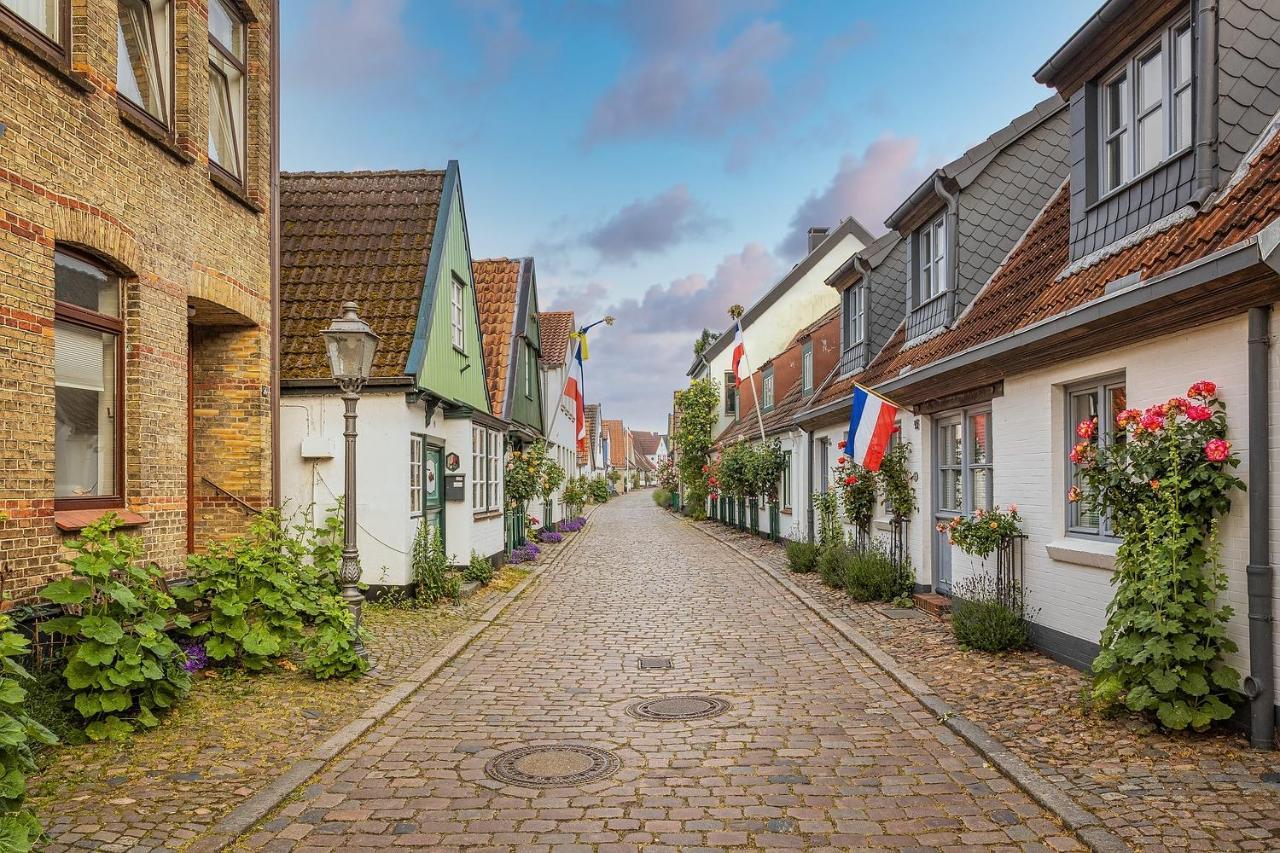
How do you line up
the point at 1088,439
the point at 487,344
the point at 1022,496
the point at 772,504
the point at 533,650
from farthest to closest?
1. the point at 772,504
2. the point at 487,344
3. the point at 533,650
4. the point at 1022,496
5. the point at 1088,439

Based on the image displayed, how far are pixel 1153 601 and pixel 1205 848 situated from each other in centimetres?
193

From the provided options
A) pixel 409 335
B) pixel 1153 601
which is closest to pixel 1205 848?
pixel 1153 601

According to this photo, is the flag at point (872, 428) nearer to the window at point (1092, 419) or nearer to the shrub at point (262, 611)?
the window at point (1092, 419)

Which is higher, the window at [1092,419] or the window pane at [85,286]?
the window pane at [85,286]

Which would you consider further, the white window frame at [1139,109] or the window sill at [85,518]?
the white window frame at [1139,109]

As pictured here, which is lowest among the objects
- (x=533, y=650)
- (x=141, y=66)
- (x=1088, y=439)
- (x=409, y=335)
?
(x=533, y=650)

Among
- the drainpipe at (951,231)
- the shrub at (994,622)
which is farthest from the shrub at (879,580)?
the drainpipe at (951,231)

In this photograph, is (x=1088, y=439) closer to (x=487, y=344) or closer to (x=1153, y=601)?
(x=1153, y=601)

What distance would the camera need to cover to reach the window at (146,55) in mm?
8242

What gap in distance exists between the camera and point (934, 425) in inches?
477

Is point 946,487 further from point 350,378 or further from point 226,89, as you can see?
point 226,89

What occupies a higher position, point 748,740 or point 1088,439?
point 1088,439

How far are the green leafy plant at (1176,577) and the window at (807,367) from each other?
50.0ft

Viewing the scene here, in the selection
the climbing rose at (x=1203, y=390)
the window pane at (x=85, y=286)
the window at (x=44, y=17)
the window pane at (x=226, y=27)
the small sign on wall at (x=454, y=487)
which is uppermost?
the window pane at (x=226, y=27)
